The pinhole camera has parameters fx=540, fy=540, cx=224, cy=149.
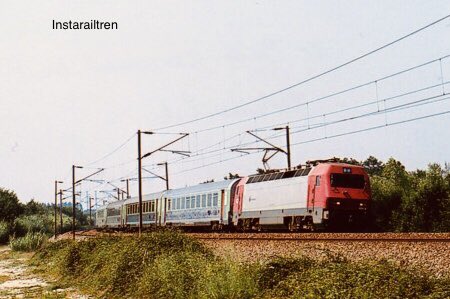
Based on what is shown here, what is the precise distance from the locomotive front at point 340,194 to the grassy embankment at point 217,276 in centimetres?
837

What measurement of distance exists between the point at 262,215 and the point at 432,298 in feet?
72.5

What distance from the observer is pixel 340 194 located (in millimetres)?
25469

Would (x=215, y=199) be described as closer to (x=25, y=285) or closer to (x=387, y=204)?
(x=387, y=204)

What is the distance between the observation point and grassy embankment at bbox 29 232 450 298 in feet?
29.9

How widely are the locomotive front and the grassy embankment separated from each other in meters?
8.37

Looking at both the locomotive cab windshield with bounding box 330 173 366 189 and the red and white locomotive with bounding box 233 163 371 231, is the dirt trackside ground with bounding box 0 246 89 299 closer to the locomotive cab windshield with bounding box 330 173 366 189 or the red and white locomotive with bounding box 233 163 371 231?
the red and white locomotive with bounding box 233 163 371 231

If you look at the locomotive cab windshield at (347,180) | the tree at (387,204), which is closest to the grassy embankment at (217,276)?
the locomotive cab windshield at (347,180)

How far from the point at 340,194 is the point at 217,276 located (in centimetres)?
1477

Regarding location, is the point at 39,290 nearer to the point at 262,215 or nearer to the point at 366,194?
the point at 262,215

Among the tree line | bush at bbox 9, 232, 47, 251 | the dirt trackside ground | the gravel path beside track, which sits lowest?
the dirt trackside ground

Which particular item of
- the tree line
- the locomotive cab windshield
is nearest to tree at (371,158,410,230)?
the tree line

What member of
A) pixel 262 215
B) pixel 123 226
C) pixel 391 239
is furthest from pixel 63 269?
pixel 123 226

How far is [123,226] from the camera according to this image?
54.5 metres

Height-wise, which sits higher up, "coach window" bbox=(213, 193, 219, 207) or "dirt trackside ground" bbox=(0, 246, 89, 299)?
"coach window" bbox=(213, 193, 219, 207)
